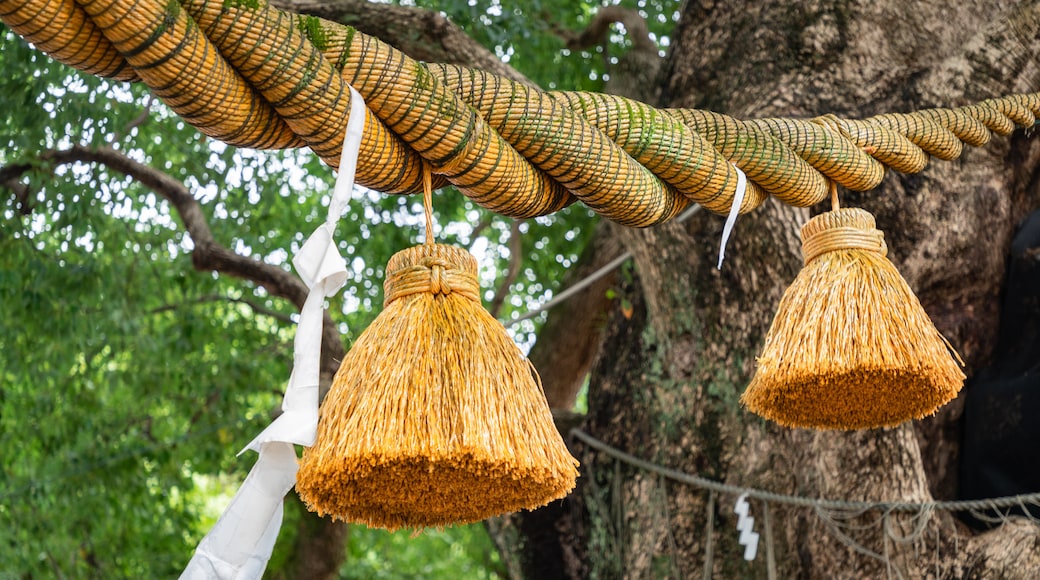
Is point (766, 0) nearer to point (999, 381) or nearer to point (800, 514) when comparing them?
point (999, 381)

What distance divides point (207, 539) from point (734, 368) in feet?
7.02

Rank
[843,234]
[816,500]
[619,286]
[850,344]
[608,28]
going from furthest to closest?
[608,28], [619,286], [816,500], [843,234], [850,344]

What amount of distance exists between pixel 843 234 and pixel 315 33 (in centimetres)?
109

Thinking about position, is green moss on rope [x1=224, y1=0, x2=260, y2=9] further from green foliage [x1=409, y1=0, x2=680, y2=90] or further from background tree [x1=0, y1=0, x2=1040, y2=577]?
green foliage [x1=409, y1=0, x2=680, y2=90]

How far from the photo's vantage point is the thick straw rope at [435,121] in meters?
1.31

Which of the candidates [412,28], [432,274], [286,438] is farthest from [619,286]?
[286,438]

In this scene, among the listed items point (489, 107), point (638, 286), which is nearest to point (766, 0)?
point (638, 286)

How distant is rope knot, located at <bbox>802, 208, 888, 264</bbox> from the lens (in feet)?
6.98

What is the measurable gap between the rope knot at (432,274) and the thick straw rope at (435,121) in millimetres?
98

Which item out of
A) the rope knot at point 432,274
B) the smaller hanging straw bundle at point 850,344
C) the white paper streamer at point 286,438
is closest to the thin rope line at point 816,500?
the smaller hanging straw bundle at point 850,344

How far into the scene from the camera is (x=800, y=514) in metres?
3.21

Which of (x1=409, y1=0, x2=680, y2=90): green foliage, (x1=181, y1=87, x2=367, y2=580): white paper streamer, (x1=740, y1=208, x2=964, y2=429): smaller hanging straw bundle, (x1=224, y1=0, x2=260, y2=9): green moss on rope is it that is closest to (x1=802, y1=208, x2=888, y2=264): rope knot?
(x1=740, y1=208, x2=964, y2=429): smaller hanging straw bundle

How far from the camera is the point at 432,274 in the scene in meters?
1.59

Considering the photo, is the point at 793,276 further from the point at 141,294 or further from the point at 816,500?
the point at 141,294
